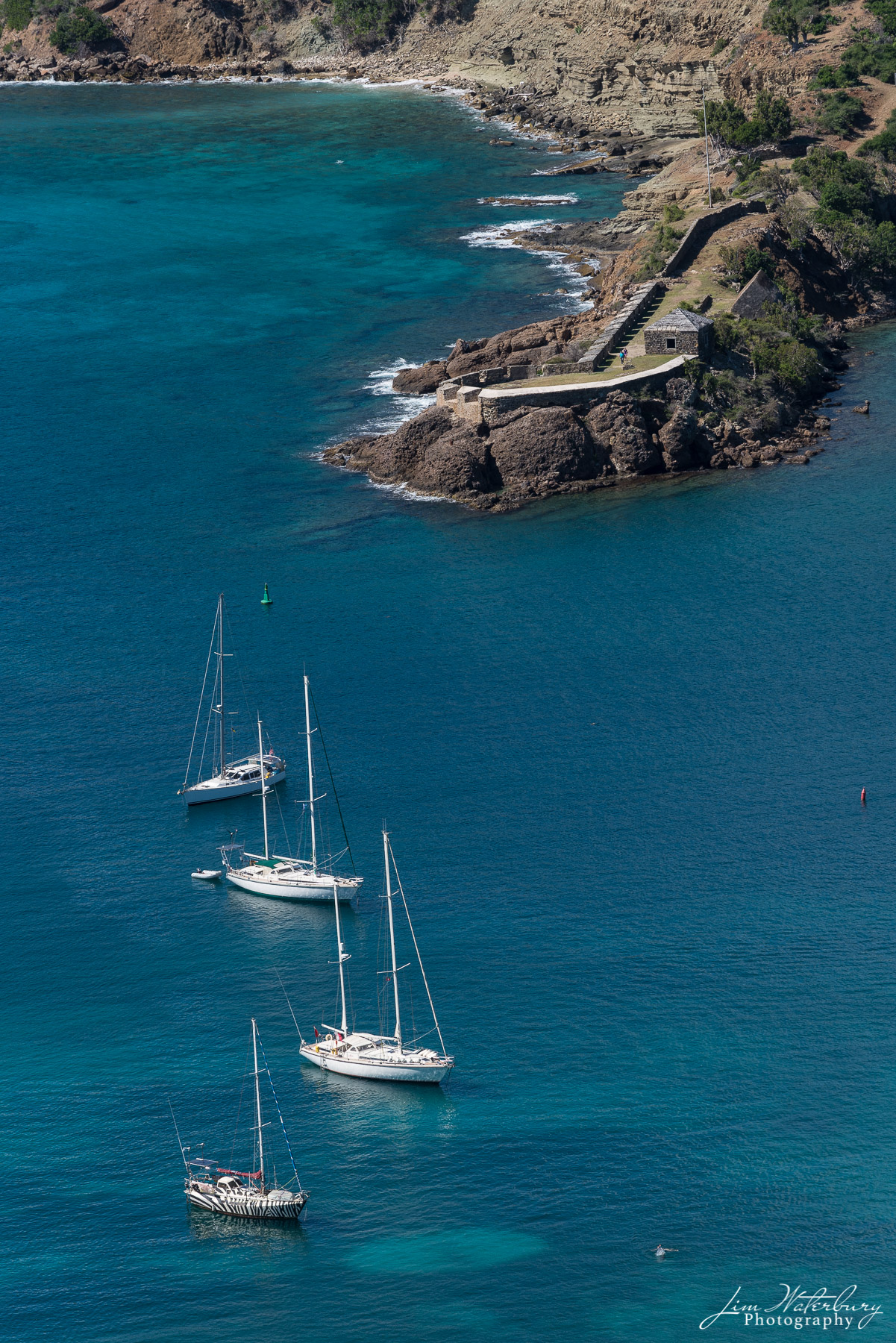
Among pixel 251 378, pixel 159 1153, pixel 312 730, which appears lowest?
pixel 159 1153

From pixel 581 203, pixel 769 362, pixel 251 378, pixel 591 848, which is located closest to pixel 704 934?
pixel 591 848

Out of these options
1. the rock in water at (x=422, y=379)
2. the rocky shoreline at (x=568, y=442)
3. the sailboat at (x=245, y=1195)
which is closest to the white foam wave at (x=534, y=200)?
the rock in water at (x=422, y=379)

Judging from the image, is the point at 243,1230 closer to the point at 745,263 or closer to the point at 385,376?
the point at 385,376

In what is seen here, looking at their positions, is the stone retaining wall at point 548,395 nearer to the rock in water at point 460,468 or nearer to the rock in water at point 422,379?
the rock in water at point 460,468

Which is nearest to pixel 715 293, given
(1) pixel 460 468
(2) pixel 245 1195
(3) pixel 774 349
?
(3) pixel 774 349

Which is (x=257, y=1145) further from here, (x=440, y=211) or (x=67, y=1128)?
(x=440, y=211)

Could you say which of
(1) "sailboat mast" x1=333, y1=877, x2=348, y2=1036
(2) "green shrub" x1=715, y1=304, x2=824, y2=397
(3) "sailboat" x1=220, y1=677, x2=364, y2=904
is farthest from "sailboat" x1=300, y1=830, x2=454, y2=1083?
(2) "green shrub" x1=715, y1=304, x2=824, y2=397
